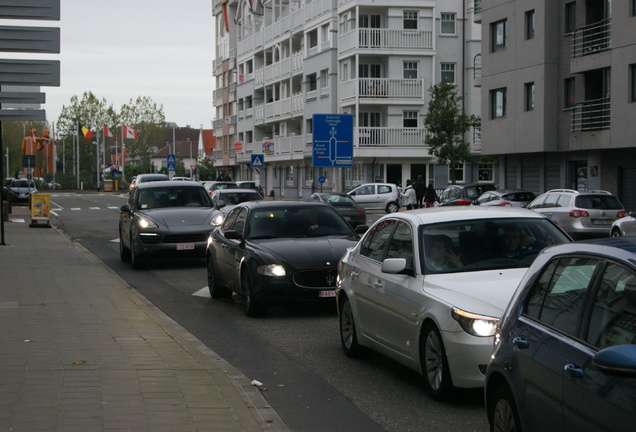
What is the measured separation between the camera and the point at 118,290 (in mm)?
15188

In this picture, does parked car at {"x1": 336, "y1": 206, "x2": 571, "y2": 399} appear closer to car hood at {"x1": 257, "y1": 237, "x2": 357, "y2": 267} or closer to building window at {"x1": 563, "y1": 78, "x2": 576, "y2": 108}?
car hood at {"x1": 257, "y1": 237, "x2": 357, "y2": 267}

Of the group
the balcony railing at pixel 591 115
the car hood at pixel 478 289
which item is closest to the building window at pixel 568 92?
the balcony railing at pixel 591 115

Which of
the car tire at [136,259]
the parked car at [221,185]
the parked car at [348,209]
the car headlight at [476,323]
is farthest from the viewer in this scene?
the parked car at [221,185]

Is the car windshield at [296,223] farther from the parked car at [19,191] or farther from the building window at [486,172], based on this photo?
the parked car at [19,191]

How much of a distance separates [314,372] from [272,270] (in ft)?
11.2

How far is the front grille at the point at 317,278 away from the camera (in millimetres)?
12234

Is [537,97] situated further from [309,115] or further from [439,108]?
[309,115]

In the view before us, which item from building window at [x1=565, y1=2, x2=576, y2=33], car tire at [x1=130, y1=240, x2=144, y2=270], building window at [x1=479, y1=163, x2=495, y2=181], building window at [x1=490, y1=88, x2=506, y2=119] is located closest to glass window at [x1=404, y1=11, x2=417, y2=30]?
building window at [x1=479, y1=163, x2=495, y2=181]

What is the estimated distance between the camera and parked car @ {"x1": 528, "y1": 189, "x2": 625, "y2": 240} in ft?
90.6

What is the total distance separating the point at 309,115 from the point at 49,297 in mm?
57458

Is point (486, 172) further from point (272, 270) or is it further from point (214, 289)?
point (272, 270)

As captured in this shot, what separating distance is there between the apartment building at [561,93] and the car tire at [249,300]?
2575 cm

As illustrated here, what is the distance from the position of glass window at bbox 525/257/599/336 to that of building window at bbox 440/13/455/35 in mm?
59505

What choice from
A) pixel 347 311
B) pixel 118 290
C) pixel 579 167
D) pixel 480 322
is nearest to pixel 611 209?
pixel 579 167
